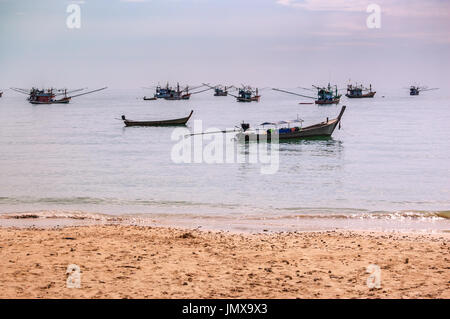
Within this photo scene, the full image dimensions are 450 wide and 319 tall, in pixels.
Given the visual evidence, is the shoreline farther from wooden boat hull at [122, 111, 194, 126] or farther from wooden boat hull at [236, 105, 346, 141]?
wooden boat hull at [122, 111, 194, 126]

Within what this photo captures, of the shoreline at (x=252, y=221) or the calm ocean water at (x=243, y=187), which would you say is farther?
the calm ocean water at (x=243, y=187)

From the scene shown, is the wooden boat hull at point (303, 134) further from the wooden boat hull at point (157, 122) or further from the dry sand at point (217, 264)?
the dry sand at point (217, 264)

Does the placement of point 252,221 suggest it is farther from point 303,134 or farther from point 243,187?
point 303,134

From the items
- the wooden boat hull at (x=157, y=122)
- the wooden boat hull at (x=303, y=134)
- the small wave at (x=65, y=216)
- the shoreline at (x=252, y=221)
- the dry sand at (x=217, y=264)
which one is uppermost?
the wooden boat hull at (x=157, y=122)

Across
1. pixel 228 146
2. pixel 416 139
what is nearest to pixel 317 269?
pixel 228 146

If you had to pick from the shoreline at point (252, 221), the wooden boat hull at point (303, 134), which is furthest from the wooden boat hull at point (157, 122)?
the shoreline at point (252, 221)

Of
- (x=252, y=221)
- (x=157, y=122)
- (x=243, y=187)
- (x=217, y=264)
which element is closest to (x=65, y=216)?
(x=252, y=221)

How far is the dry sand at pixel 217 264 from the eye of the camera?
351 inches

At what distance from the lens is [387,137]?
182 feet

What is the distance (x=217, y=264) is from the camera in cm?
1067

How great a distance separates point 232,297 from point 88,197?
15.8m

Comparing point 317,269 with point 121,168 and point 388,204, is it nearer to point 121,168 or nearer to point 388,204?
point 388,204
